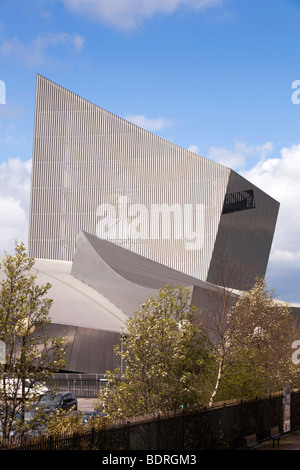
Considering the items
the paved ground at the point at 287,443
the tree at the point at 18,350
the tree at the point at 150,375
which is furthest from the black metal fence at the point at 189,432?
the tree at the point at 18,350

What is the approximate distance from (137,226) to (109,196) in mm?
5375

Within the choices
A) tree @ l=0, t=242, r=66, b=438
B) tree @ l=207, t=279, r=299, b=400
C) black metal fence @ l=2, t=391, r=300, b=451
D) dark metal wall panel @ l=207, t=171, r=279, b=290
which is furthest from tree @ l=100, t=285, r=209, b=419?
dark metal wall panel @ l=207, t=171, r=279, b=290

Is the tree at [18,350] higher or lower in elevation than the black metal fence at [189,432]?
higher

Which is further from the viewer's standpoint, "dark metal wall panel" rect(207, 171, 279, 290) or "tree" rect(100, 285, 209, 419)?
"dark metal wall panel" rect(207, 171, 279, 290)

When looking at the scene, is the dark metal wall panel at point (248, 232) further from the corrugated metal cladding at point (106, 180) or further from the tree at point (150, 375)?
the tree at point (150, 375)

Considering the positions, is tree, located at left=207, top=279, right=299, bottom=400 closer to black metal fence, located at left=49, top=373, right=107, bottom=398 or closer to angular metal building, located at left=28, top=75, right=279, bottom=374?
black metal fence, located at left=49, top=373, right=107, bottom=398

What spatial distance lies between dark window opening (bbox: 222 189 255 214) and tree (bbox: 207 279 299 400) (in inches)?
1418

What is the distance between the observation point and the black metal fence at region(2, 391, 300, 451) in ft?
47.0

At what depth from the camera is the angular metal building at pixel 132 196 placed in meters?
75.1

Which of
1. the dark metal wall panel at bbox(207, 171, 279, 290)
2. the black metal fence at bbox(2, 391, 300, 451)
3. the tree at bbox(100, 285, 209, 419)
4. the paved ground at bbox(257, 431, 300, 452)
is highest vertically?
the dark metal wall panel at bbox(207, 171, 279, 290)

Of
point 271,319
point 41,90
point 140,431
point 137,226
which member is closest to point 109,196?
point 137,226

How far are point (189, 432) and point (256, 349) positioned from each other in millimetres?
9126

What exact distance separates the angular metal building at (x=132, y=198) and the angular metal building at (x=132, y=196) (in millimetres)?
118

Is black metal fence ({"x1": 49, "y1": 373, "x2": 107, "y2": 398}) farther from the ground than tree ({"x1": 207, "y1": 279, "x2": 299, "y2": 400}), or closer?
closer
